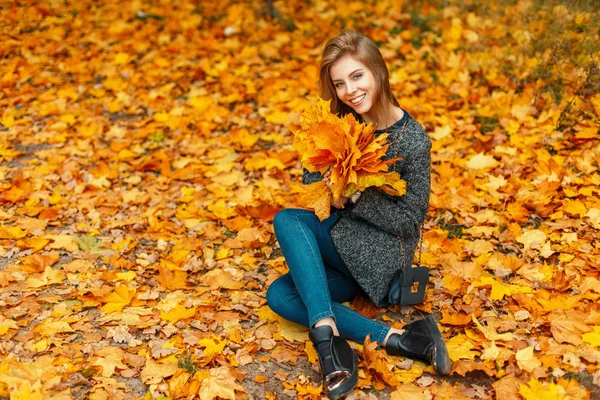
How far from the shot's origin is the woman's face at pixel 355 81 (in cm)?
285

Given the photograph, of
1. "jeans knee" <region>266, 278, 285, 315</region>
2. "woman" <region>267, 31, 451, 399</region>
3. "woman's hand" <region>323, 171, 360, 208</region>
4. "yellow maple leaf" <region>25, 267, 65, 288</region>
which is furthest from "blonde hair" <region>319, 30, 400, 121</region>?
"yellow maple leaf" <region>25, 267, 65, 288</region>

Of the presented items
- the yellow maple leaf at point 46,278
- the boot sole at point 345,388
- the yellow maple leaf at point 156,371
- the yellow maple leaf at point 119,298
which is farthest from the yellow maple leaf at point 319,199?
the yellow maple leaf at point 46,278

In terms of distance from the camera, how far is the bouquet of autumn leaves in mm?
2588

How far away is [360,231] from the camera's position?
2869 millimetres

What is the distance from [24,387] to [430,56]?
4.36 meters

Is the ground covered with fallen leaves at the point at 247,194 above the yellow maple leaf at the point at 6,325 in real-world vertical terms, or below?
above

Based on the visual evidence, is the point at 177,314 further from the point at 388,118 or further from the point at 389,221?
the point at 388,118

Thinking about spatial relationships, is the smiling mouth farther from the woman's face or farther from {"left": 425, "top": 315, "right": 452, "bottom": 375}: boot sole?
{"left": 425, "top": 315, "right": 452, "bottom": 375}: boot sole

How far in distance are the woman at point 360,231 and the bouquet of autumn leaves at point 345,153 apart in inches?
4.9

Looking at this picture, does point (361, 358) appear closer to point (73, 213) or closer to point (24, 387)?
point (24, 387)

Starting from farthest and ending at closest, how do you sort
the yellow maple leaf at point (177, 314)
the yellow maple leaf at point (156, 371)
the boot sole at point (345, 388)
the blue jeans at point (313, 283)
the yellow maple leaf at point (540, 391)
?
the yellow maple leaf at point (177, 314) < the blue jeans at point (313, 283) < the yellow maple leaf at point (156, 371) < the boot sole at point (345, 388) < the yellow maple leaf at point (540, 391)

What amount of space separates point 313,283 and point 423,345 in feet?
1.79

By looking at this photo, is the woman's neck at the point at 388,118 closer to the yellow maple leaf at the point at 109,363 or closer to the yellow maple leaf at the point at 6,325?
the yellow maple leaf at the point at 109,363

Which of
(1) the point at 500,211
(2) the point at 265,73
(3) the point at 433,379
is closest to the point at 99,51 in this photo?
(2) the point at 265,73
